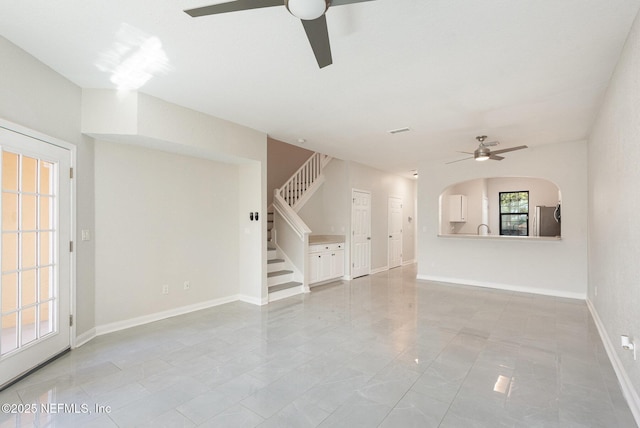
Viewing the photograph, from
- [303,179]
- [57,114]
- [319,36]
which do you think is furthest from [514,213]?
[57,114]

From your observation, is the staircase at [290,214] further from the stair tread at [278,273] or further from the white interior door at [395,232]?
the white interior door at [395,232]

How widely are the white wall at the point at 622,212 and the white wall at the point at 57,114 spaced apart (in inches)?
189

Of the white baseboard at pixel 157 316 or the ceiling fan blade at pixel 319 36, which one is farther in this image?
the white baseboard at pixel 157 316

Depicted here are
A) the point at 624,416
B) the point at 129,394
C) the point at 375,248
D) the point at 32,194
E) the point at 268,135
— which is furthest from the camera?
the point at 375,248

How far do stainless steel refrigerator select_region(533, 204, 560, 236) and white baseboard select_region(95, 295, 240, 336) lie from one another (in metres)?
6.24

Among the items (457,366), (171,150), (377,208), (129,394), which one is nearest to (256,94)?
(171,150)

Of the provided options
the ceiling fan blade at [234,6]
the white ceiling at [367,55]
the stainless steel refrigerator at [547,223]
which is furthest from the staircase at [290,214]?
the stainless steel refrigerator at [547,223]

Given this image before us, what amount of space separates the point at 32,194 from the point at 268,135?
3.15 meters

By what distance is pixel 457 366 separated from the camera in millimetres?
2807

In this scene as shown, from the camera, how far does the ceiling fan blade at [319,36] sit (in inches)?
67.1

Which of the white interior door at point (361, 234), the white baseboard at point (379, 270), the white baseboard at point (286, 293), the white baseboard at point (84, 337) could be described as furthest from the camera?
the white baseboard at point (379, 270)

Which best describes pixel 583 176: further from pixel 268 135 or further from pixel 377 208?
pixel 268 135

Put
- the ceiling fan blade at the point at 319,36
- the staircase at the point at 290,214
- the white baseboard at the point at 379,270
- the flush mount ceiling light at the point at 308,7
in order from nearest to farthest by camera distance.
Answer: the flush mount ceiling light at the point at 308,7 → the ceiling fan blade at the point at 319,36 → the staircase at the point at 290,214 → the white baseboard at the point at 379,270

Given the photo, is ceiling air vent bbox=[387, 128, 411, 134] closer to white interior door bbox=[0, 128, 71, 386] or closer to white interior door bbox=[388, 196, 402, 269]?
white interior door bbox=[388, 196, 402, 269]
